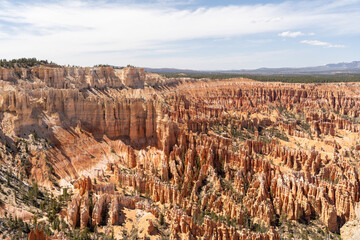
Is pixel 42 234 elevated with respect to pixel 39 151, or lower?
lower

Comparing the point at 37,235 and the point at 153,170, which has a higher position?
the point at 37,235

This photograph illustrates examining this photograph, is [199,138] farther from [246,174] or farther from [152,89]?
[152,89]

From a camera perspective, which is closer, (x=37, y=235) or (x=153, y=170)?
(x=37, y=235)

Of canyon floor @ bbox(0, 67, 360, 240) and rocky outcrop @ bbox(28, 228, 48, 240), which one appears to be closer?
rocky outcrop @ bbox(28, 228, 48, 240)

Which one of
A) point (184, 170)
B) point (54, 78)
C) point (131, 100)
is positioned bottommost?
point (184, 170)

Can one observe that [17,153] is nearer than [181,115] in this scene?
Yes

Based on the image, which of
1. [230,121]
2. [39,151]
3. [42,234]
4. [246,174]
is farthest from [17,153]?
[230,121]

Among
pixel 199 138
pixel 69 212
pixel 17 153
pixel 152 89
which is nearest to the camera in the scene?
pixel 69 212

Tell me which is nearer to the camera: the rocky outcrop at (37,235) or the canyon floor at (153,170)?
the rocky outcrop at (37,235)
